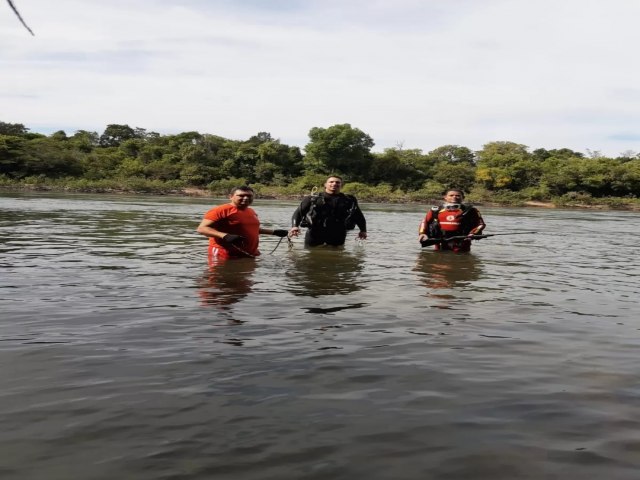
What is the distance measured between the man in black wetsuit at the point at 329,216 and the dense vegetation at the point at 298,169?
59311 mm

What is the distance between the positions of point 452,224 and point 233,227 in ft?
18.1

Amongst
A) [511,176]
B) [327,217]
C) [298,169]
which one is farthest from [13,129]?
[327,217]

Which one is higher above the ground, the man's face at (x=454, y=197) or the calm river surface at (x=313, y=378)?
the man's face at (x=454, y=197)

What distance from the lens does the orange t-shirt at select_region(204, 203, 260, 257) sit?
10.4 m

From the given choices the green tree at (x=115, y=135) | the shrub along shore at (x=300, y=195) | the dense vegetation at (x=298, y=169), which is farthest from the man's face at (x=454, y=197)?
the green tree at (x=115, y=135)

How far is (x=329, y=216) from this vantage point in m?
12.9

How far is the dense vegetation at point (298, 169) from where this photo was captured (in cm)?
7612

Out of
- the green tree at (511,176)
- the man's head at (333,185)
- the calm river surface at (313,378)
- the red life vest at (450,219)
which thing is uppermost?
the green tree at (511,176)

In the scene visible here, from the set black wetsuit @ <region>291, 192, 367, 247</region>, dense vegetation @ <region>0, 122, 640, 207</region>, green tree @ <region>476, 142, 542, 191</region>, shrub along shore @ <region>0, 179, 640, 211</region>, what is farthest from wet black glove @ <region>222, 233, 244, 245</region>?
green tree @ <region>476, 142, 542, 191</region>

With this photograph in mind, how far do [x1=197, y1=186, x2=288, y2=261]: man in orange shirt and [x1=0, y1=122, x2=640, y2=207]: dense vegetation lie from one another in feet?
203

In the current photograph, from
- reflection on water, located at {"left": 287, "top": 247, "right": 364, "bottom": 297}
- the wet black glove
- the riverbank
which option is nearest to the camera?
reflection on water, located at {"left": 287, "top": 247, "right": 364, "bottom": 297}

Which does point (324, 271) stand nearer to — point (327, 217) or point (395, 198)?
point (327, 217)

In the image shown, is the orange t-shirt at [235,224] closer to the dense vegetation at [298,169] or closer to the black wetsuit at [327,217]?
the black wetsuit at [327,217]

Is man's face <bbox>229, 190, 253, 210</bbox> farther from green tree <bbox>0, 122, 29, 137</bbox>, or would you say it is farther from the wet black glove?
green tree <bbox>0, 122, 29, 137</bbox>
